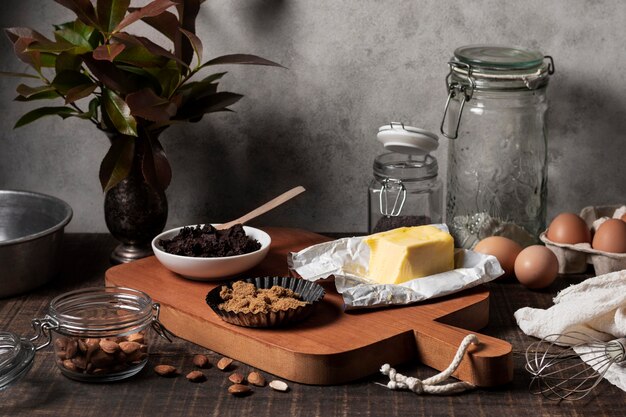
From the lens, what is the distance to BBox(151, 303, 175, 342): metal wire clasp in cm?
137

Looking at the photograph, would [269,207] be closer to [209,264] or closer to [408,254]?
[209,264]

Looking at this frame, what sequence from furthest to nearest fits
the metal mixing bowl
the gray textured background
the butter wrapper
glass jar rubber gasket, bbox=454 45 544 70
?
1. the gray textured background
2. glass jar rubber gasket, bbox=454 45 544 70
3. the metal mixing bowl
4. the butter wrapper

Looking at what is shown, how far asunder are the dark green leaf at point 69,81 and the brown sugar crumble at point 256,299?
1.54 feet

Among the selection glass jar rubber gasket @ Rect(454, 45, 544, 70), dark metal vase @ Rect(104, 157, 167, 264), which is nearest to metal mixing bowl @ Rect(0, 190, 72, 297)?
dark metal vase @ Rect(104, 157, 167, 264)

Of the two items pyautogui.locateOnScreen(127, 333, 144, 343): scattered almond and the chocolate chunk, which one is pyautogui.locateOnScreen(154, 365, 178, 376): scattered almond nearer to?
pyautogui.locateOnScreen(127, 333, 144, 343): scattered almond

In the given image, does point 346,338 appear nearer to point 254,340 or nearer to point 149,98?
point 254,340

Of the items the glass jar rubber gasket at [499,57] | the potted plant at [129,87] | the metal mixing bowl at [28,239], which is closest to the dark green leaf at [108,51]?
the potted plant at [129,87]

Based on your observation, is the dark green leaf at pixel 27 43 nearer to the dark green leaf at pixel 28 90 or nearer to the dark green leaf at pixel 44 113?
the dark green leaf at pixel 28 90

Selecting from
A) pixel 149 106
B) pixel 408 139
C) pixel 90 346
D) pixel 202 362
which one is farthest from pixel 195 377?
Result: pixel 408 139

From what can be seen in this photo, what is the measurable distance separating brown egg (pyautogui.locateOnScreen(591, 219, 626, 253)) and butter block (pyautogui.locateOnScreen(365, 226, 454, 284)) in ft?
0.95

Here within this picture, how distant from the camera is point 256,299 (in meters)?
1.38

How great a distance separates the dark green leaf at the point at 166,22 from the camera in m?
1.60

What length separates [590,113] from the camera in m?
1.87

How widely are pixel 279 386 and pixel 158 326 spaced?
24cm
